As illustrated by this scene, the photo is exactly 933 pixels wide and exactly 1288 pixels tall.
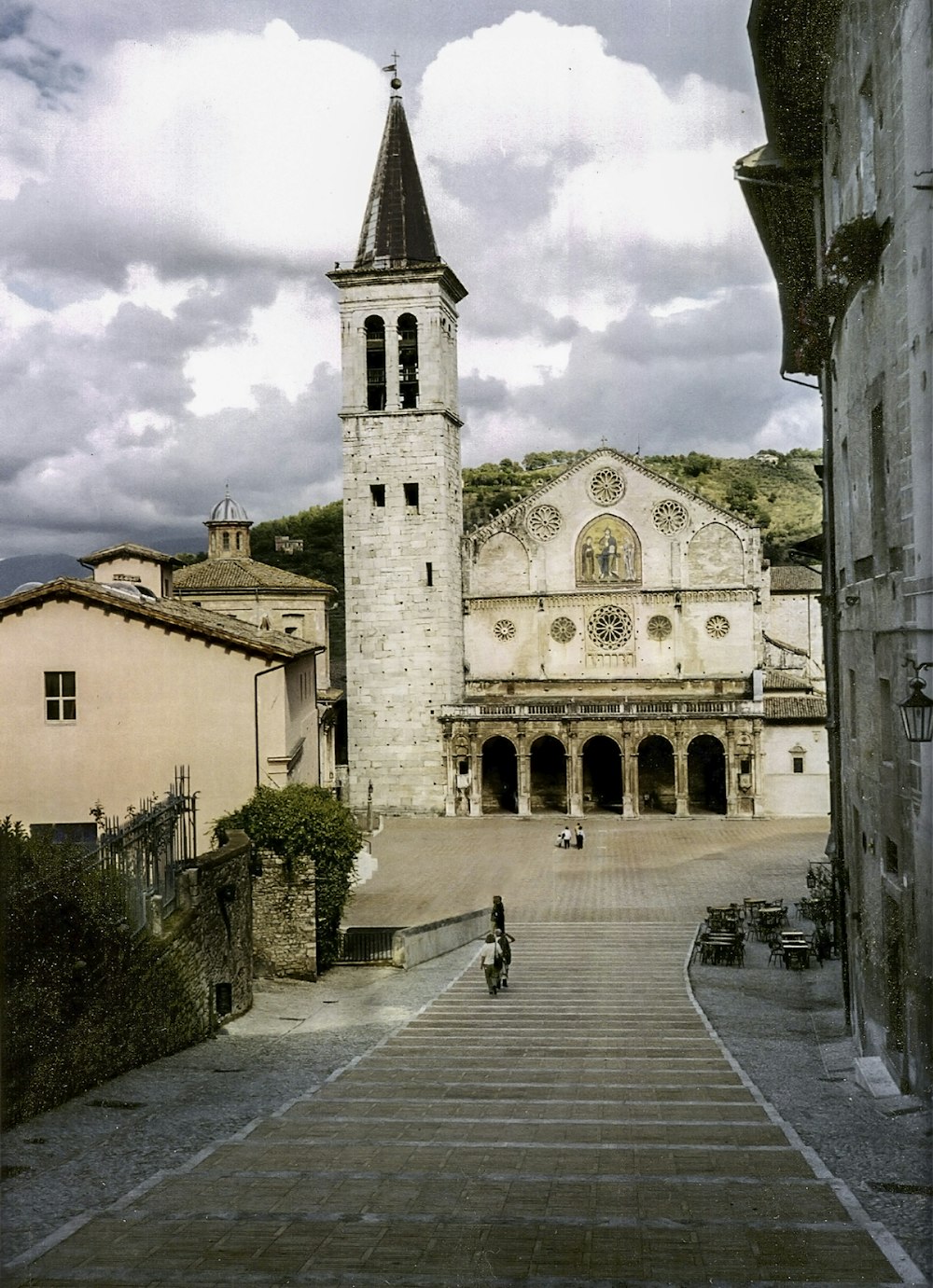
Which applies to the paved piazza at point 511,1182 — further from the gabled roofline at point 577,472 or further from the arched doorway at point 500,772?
the gabled roofline at point 577,472

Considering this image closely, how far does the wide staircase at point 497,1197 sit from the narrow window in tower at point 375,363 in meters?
35.6

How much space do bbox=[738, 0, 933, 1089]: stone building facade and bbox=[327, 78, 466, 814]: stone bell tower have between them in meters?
28.7

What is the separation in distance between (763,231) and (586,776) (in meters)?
31.9

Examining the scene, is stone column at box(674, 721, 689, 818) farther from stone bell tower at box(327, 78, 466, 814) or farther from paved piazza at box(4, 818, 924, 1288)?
paved piazza at box(4, 818, 924, 1288)

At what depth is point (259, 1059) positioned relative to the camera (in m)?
14.3

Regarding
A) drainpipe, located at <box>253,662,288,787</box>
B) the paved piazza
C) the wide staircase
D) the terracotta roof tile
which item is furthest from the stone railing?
the wide staircase

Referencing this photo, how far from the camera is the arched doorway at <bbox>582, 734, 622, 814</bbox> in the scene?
1836 inches

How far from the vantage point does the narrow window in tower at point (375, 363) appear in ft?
148

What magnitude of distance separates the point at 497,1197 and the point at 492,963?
416 inches

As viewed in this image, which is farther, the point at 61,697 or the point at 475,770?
the point at 475,770

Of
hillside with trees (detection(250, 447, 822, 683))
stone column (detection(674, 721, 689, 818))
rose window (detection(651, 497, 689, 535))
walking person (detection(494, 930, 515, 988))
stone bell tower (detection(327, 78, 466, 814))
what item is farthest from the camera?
hillside with trees (detection(250, 447, 822, 683))

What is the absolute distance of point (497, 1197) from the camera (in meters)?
6.90

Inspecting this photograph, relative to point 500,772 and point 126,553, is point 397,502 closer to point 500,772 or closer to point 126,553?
point 500,772

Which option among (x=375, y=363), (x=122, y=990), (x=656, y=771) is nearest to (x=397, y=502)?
(x=375, y=363)
